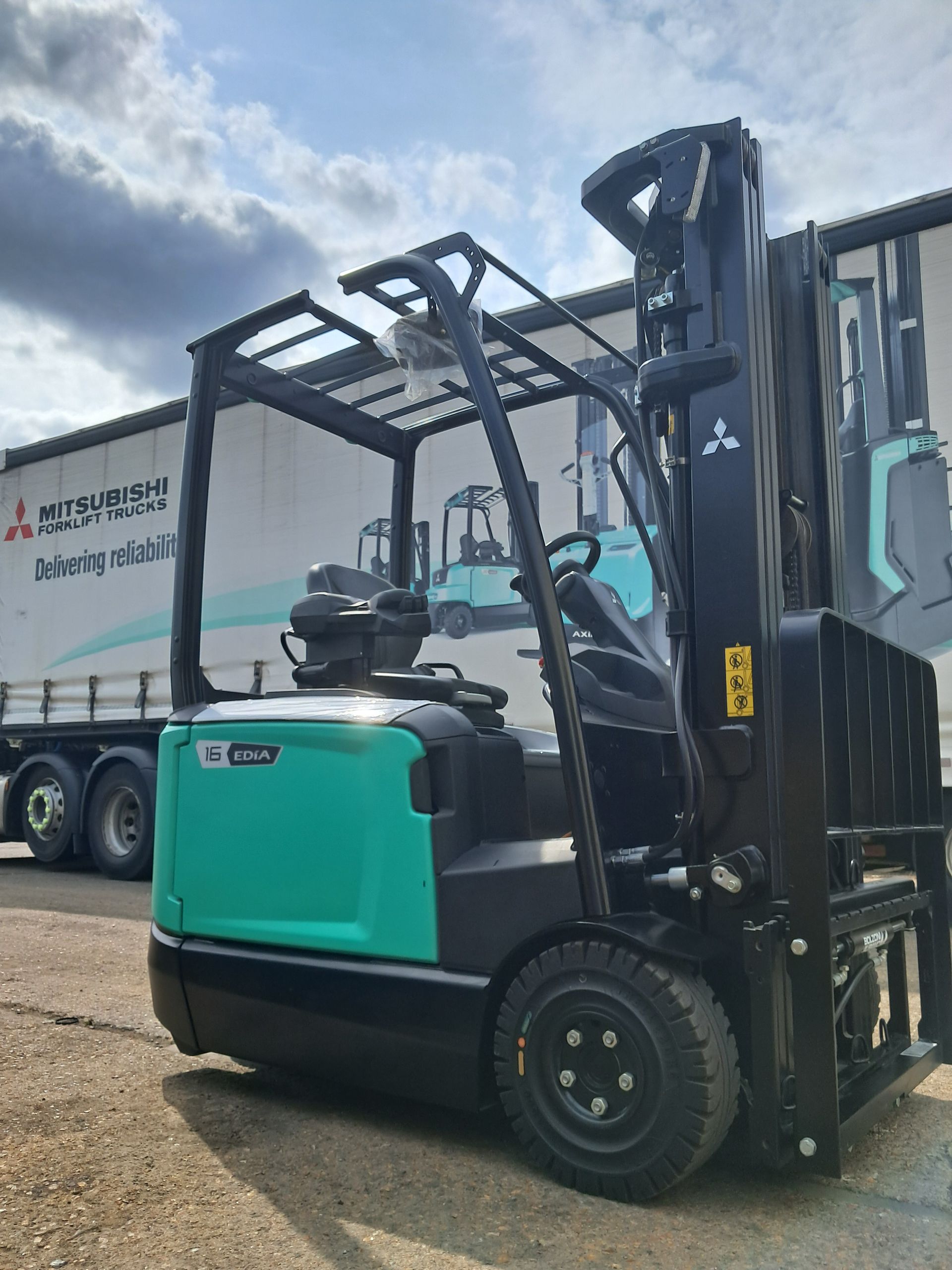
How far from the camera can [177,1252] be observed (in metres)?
2.43

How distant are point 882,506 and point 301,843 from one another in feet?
15.8

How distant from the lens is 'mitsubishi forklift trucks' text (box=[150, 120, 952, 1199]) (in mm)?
2660

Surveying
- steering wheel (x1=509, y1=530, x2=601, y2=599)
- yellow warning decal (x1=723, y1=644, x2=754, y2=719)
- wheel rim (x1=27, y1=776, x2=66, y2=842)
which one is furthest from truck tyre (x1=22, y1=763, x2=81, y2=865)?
yellow warning decal (x1=723, y1=644, x2=754, y2=719)

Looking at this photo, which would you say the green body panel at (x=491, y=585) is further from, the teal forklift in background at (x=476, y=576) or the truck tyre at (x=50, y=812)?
the truck tyre at (x=50, y=812)

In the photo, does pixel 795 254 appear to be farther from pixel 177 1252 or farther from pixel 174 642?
pixel 177 1252

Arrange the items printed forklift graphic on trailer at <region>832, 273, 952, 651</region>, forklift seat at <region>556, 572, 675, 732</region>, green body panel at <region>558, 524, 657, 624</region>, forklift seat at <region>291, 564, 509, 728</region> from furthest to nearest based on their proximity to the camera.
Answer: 1. green body panel at <region>558, 524, 657, 624</region>
2. printed forklift graphic on trailer at <region>832, 273, 952, 651</region>
3. forklift seat at <region>291, 564, 509, 728</region>
4. forklift seat at <region>556, 572, 675, 732</region>

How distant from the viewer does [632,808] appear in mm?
3197

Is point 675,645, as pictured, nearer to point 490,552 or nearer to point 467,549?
point 490,552

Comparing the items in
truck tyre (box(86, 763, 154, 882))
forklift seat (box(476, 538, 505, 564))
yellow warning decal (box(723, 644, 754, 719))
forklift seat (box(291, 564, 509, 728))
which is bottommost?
truck tyre (box(86, 763, 154, 882))

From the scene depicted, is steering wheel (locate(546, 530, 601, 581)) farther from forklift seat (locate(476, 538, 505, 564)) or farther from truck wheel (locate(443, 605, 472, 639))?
truck wheel (locate(443, 605, 472, 639))

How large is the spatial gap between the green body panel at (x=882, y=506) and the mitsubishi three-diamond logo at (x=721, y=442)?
4.11m

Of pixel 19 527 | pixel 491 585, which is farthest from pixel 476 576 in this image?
pixel 19 527

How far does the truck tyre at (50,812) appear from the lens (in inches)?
419

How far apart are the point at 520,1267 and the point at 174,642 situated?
7.61 ft
